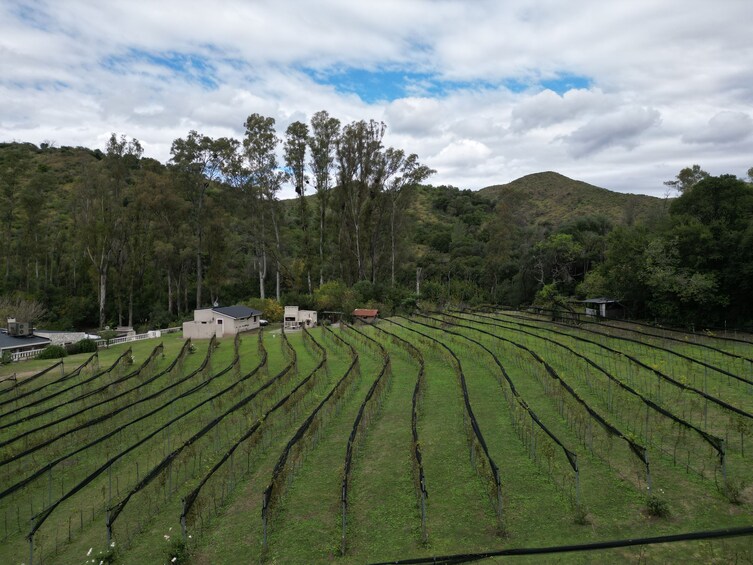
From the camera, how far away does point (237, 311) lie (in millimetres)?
39438

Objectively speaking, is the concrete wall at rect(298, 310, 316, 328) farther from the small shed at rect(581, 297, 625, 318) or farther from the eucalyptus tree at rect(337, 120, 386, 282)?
the small shed at rect(581, 297, 625, 318)

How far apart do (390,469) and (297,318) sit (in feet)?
99.8

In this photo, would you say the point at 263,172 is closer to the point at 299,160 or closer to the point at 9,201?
the point at 299,160

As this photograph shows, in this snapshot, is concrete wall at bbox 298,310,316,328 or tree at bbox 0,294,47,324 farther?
concrete wall at bbox 298,310,316,328

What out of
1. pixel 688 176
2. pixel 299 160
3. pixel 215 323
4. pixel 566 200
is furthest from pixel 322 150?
pixel 566 200

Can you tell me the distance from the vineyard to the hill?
66419 mm

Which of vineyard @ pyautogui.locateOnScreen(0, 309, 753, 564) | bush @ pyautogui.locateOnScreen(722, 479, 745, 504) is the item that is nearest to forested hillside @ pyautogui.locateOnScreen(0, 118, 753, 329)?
vineyard @ pyautogui.locateOnScreen(0, 309, 753, 564)

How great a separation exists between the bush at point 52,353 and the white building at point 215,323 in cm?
842

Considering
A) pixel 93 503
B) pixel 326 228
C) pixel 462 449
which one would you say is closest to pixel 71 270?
pixel 326 228

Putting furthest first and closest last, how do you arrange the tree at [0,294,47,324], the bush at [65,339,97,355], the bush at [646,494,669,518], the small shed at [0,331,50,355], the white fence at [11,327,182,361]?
the tree at [0,294,47,324]
the bush at [65,339,97,355]
the small shed at [0,331,50,355]
the white fence at [11,327,182,361]
the bush at [646,494,669,518]

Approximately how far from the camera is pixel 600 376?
17.9 meters

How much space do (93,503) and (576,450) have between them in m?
11.7

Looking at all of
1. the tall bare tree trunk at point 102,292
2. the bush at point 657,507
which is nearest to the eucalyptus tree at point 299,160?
the tall bare tree trunk at point 102,292

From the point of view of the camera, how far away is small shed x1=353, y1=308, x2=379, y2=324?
131 feet
